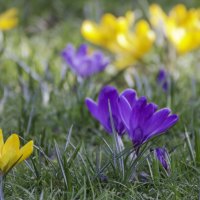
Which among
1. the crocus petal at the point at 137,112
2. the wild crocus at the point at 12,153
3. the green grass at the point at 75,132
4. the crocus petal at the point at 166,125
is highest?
the wild crocus at the point at 12,153

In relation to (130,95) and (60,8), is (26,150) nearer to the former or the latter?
(130,95)

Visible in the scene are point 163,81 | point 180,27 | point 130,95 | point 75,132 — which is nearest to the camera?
point 130,95

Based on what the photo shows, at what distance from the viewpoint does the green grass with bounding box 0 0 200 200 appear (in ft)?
5.58

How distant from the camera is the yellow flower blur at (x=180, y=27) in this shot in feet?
11.1

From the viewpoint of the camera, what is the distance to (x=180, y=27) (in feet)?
11.3

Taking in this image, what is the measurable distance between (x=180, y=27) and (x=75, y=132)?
1.26 m

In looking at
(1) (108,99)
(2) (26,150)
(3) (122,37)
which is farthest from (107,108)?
(3) (122,37)

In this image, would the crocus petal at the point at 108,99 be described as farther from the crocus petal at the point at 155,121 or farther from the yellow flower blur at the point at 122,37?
the yellow flower blur at the point at 122,37

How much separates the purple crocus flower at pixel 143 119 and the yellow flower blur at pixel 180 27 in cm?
166

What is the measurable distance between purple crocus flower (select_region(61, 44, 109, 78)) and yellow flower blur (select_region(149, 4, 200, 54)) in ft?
1.65

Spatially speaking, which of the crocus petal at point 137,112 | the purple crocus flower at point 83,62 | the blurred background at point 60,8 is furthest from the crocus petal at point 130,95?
the blurred background at point 60,8

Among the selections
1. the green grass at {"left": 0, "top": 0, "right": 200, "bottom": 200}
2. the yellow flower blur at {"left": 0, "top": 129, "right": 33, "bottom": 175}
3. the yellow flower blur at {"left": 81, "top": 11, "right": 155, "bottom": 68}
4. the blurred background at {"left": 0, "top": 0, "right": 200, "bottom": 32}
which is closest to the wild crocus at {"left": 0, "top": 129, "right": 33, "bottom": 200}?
the yellow flower blur at {"left": 0, "top": 129, "right": 33, "bottom": 175}

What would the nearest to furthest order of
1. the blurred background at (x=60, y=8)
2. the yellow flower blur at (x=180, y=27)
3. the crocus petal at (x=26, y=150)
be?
the crocus petal at (x=26, y=150)
the yellow flower blur at (x=180, y=27)
the blurred background at (x=60, y=8)

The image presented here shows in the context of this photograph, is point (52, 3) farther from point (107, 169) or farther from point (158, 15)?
point (107, 169)
